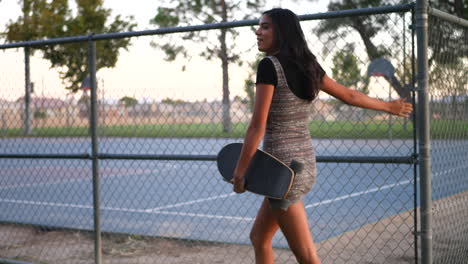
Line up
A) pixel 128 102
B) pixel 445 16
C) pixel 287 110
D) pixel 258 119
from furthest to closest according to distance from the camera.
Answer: pixel 128 102, pixel 445 16, pixel 287 110, pixel 258 119

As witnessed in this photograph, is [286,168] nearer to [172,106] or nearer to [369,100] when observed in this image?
[369,100]

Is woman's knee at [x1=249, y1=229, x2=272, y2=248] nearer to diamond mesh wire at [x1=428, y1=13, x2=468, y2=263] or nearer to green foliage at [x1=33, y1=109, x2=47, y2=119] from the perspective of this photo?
diamond mesh wire at [x1=428, y1=13, x2=468, y2=263]

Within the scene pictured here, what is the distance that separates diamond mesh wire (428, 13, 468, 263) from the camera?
14.5ft

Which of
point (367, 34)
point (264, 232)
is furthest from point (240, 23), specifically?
point (264, 232)

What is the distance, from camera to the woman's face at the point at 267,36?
3406 millimetres

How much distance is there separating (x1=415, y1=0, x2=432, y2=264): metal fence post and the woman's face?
102cm

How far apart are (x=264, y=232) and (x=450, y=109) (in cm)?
193

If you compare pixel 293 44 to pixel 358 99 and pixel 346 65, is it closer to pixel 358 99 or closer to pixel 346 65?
pixel 358 99

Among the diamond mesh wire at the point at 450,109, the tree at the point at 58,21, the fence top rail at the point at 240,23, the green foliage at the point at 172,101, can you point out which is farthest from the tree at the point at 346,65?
the tree at the point at 58,21

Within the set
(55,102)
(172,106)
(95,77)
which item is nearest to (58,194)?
(55,102)

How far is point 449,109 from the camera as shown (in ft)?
15.3

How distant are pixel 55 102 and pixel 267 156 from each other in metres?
3.95

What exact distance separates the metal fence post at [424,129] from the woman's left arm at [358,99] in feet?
0.70

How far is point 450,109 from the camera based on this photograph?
4.68 m
